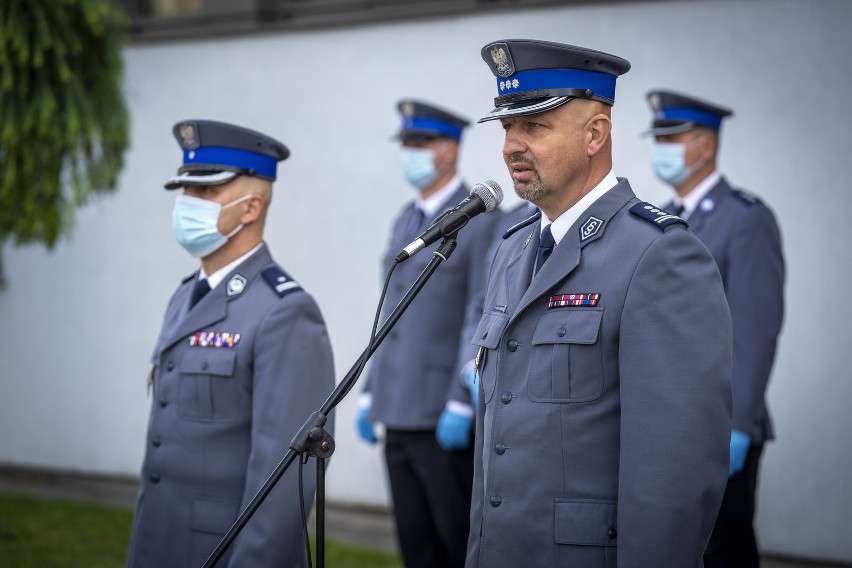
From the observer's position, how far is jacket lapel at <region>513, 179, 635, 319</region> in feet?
7.93

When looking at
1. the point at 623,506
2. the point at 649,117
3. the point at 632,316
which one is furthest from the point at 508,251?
the point at 649,117

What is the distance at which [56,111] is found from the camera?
5.32m

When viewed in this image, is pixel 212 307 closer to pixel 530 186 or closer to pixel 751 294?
pixel 530 186

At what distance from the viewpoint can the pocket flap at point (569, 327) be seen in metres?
2.30

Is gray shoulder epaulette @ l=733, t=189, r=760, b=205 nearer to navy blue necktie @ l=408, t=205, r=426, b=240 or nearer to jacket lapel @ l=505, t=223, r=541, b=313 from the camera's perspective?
navy blue necktie @ l=408, t=205, r=426, b=240

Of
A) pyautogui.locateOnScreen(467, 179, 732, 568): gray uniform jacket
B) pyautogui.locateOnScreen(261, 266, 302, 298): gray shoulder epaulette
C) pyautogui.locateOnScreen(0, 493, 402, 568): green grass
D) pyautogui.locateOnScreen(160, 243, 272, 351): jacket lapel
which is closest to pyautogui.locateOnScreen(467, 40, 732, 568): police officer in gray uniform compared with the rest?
pyautogui.locateOnScreen(467, 179, 732, 568): gray uniform jacket

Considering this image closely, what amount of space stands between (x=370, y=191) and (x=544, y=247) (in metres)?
4.46

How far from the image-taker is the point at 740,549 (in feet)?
13.0

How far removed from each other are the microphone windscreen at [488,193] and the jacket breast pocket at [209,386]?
3.26ft

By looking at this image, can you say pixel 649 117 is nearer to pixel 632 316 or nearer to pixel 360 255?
pixel 360 255

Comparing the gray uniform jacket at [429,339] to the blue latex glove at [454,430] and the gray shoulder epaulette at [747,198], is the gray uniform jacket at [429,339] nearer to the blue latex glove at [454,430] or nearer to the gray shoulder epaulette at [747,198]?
the blue latex glove at [454,430]

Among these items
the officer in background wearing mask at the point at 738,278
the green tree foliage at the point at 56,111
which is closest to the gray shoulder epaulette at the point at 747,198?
the officer in background wearing mask at the point at 738,278

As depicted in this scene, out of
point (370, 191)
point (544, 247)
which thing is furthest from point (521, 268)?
point (370, 191)

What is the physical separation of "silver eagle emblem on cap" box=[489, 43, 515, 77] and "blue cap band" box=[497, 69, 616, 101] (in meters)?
0.03
